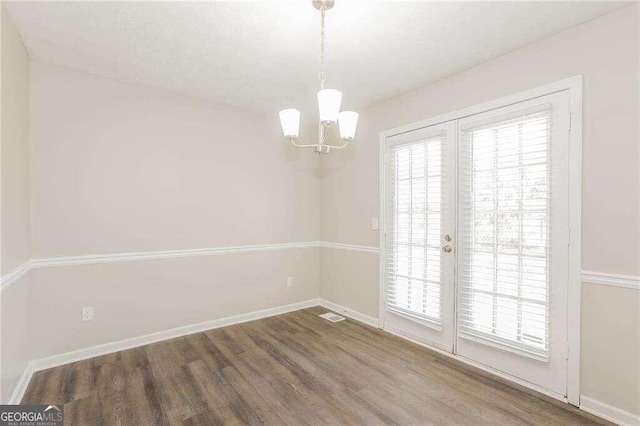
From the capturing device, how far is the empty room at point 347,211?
2.06 metres

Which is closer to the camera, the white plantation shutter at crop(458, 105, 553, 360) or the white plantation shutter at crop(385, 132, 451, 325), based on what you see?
the white plantation shutter at crop(458, 105, 553, 360)

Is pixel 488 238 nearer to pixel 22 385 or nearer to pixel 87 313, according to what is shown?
pixel 87 313

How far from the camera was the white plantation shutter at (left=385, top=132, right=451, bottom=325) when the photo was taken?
3066 mm

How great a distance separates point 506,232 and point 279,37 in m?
2.31

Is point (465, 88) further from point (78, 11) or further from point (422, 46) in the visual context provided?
point (78, 11)

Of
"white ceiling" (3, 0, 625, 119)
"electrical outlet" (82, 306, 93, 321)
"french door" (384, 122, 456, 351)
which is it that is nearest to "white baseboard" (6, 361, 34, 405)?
"electrical outlet" (82, 306, 93, 321)

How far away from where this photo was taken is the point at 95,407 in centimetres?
219

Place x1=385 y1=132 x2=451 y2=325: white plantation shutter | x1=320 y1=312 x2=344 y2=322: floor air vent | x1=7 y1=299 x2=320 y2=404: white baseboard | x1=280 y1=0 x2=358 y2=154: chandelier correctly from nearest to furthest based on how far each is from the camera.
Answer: x1=280 y1=0 x2=358 y2=154: chandelier → x1=7 y1=299 x2=320 y2=404: white baseboard → x1=385 y1=132 x2=451 y2=325: white plantation shutter → x1=320 y1=312 x2=344 y2=322: floor air vent

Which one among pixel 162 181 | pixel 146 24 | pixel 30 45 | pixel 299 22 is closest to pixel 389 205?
pixel 299 22

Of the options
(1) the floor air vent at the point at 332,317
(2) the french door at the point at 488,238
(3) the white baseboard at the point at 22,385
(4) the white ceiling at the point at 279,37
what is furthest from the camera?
(1) the floor air vent at the point at 332,317

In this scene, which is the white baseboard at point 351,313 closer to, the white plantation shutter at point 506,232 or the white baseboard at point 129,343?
the white baseboard at point 129,343

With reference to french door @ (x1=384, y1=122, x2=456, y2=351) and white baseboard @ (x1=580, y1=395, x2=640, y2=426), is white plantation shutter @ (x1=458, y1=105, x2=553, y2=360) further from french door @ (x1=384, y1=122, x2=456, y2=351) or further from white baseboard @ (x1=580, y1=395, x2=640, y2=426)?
white baseboard @ (x1=580, y1=395, x2=640, y2=426)

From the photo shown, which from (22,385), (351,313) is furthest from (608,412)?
(22,385)

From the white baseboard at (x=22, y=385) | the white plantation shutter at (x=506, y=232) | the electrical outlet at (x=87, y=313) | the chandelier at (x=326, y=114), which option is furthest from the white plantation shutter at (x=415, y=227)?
the white baseboard at (x=22, y=385)
